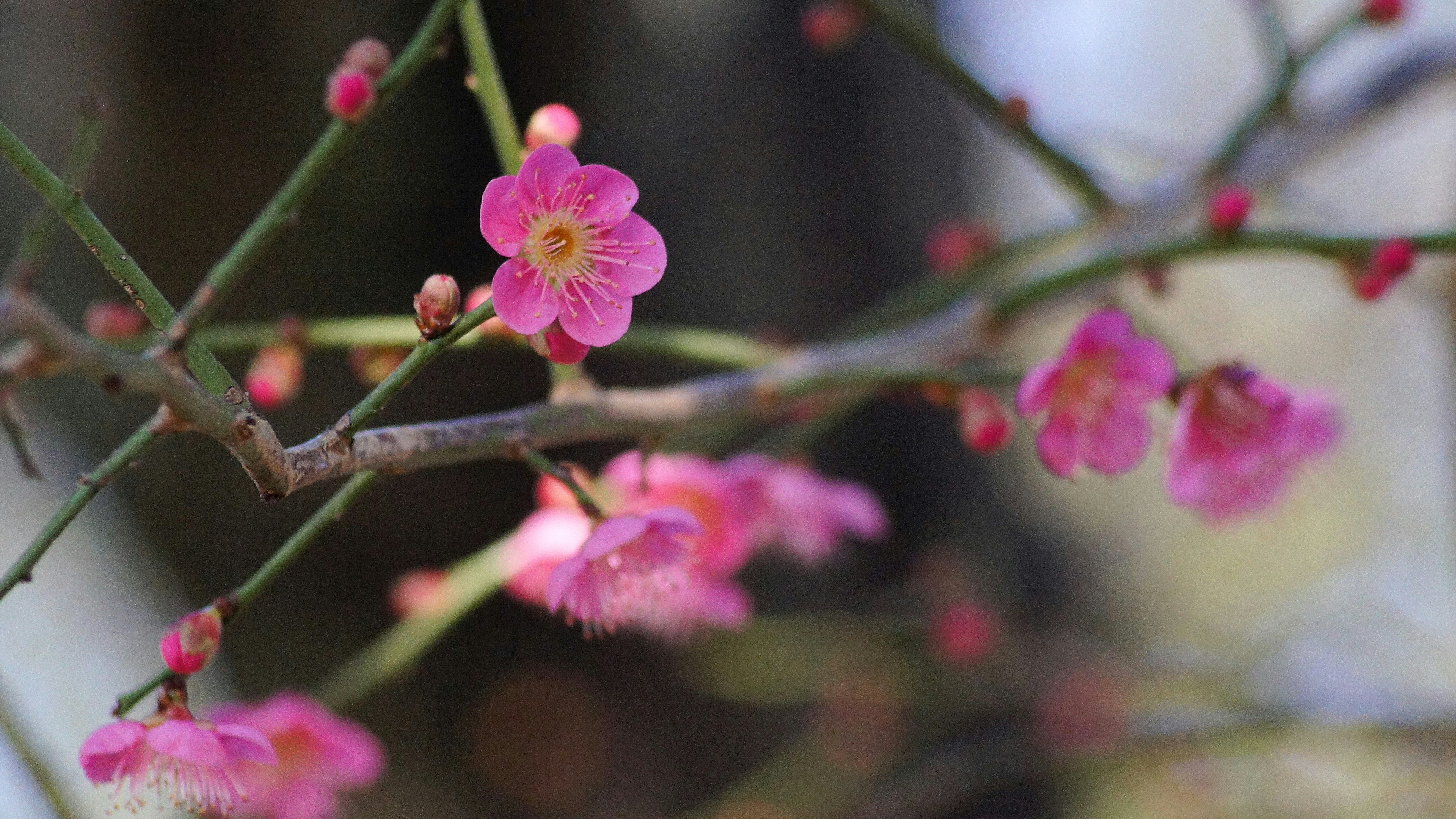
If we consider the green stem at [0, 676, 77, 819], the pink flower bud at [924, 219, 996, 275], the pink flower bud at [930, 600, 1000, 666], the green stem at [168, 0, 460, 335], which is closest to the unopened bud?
the green stem at [168, 0, 460, 335]

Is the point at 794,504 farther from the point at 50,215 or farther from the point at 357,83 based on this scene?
the point at 50,215

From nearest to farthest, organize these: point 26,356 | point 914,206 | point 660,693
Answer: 1. point 26,356
2. point 660,693
3. point 914,206

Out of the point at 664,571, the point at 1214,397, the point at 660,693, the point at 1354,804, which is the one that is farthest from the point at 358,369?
the point at 1354,804

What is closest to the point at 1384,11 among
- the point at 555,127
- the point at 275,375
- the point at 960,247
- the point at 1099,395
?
the point at 960,247

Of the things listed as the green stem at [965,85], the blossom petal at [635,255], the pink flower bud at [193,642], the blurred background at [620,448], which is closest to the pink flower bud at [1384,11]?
the blurred background at [620,448]

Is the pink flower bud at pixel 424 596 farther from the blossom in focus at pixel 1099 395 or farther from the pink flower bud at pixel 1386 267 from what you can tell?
the pink flower bud at pixel 1386 267

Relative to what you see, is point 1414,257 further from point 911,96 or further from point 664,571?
point 911,96

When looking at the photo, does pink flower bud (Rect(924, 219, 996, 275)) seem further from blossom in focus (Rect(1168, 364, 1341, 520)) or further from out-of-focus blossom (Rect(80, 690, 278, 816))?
out-of-focus blossom (Rect(80, 690, 278, 816))
